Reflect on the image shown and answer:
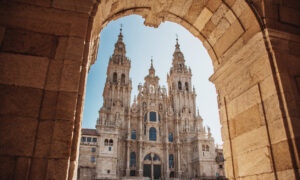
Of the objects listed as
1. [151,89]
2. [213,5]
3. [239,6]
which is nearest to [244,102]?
[239,6]

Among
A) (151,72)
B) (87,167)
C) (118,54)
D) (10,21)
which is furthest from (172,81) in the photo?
(10,21)

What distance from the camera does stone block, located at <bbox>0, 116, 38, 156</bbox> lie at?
237 cm

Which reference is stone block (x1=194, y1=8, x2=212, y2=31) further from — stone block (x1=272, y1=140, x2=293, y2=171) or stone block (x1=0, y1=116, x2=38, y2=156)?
stone block (x1=0, y1=116, x2=38, y2=156)

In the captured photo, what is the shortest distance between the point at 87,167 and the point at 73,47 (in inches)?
1041

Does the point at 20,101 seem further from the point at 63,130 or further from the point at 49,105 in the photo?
the point at 63,130

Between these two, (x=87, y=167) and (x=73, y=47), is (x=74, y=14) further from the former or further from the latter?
(x=87, y=167)

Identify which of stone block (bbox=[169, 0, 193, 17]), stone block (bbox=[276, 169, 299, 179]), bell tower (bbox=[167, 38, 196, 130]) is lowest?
stone block (bbox=[276, 169, 299, 179])

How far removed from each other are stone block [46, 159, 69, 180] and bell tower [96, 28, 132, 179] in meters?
25.6

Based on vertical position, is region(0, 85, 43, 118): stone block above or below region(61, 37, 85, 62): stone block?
below

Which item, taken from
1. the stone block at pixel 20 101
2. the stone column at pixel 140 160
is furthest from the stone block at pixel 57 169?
the stone column at pixel 140 160

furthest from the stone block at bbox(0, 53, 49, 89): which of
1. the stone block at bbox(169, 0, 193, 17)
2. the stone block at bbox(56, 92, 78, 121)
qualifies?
the stone block at bbox(169, 0, 193, 17)

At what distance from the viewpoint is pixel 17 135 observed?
8.00 feet

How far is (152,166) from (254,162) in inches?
1183

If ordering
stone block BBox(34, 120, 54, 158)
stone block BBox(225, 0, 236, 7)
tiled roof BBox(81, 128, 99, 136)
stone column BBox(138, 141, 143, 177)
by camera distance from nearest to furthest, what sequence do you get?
stone block BBox(34, 120, 54, 158) → stone block BBox(225, 0, 236, 7) → tiled roof BBox(81, 128, 99, 136) → stone column BBox(138, 141, 143, 177)
